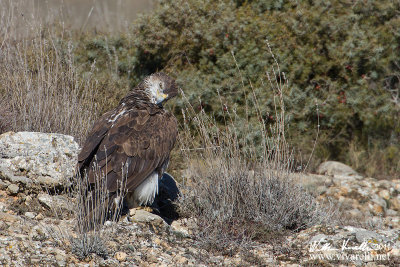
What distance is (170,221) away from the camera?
617 cm

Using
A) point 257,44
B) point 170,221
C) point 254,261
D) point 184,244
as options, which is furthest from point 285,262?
point 257,44

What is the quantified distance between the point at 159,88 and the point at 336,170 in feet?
A: 14.3

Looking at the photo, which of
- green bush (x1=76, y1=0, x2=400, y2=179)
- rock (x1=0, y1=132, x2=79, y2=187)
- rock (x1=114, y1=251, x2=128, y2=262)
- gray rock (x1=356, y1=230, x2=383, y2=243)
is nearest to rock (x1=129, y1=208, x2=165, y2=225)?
rock (x1=114, y1=251, x2=128, y2=262)

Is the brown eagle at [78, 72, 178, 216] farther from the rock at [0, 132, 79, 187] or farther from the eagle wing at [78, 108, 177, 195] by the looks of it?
the rock at [0, 132, 79, 187]

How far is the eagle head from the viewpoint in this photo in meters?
6.33

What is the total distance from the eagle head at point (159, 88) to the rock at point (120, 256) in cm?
213

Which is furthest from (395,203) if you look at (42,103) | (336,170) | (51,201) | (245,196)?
(42,103)

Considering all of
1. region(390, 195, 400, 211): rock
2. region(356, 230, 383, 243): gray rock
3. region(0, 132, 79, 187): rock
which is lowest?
region(390, 195, 400, 211): rock

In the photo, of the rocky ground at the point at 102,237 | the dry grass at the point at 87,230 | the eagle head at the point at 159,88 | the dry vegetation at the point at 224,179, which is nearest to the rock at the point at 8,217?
the rocky ground at the point at 102,237

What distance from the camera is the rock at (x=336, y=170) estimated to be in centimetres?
929

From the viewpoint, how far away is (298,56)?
9.35 metres

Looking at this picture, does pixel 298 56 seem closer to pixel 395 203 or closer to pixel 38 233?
pixel 395 203

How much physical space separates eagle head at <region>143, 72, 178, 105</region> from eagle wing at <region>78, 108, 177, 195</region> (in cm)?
37

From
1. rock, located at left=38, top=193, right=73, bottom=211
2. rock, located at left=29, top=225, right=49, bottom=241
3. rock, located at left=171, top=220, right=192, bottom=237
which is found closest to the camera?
rock, located at left=29, top=225, right=49, bottom=241
